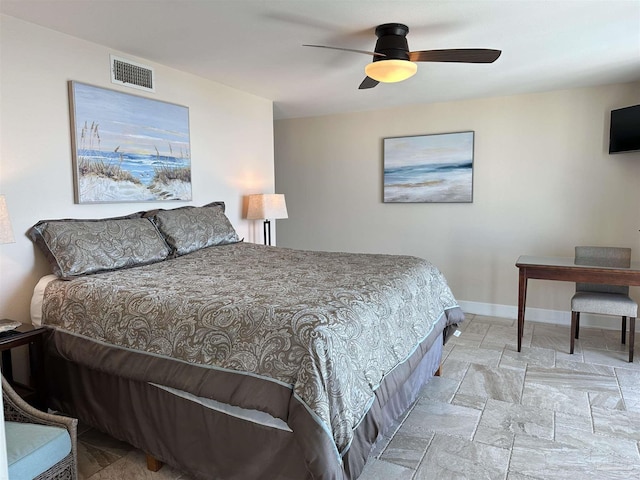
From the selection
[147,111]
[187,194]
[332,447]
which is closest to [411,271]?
[332,447]

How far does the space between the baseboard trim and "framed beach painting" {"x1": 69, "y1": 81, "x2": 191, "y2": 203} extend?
3312 mm

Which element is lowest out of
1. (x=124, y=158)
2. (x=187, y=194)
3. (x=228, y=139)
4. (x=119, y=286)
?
(x=119, y=286)

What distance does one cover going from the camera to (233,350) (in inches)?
68.0

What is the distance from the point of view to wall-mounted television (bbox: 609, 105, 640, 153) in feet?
12.1

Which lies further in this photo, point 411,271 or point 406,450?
point 411,271

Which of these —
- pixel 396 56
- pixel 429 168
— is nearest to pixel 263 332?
pixel 396 56

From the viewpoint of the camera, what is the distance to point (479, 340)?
152 inches

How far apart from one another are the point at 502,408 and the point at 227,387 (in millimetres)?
1826

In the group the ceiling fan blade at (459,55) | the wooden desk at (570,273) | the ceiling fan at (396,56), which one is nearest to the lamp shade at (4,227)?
the ceiling fan at (396,56)

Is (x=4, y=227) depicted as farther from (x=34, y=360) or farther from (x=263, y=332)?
(x=263, y=332)

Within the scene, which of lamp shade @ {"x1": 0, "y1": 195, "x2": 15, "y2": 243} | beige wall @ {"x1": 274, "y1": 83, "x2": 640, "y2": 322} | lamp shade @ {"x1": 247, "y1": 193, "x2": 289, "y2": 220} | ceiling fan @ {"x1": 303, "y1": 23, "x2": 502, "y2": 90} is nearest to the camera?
lamp shade @ {"x1": 0, "y1": 195, "x2": 15, "y2": 243}

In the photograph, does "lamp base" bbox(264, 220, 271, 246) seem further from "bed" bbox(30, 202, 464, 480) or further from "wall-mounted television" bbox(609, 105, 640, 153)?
"wall-mounted television" bbox(609, 105, 640, 153)

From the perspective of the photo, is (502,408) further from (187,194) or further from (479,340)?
(187,194)

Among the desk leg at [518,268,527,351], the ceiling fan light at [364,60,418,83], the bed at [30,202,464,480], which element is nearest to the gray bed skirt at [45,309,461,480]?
the bed at [30,202,464,480]
